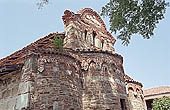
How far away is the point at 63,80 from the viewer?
6.81 metres

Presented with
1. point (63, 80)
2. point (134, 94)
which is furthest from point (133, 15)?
point (134, 94)

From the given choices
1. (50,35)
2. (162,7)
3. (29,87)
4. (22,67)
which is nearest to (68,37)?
(50,35)

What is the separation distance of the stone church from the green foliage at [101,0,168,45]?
2.22 metres

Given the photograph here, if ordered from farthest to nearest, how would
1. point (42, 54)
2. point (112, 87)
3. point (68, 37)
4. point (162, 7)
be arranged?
point (68, 37), point (112, 87), point (42, 54), point (162, 7)

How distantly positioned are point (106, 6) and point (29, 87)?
4.02 m

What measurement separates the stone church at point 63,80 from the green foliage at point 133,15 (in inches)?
87.3

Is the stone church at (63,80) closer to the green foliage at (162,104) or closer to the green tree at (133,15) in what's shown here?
the green tree at (133,15)

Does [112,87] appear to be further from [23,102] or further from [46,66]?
[23,102]

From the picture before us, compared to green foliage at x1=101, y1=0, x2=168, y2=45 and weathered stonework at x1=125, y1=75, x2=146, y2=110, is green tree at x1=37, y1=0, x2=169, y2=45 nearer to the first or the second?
green foliage at x1=101, y1=0, x2=168, y2=45

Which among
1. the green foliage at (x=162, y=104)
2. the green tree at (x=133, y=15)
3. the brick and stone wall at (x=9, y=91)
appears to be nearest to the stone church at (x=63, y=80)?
the brick and stone wall at (x=9, y=91)

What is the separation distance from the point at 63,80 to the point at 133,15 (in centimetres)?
350

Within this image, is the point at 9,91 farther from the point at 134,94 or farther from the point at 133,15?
the point at 134,94

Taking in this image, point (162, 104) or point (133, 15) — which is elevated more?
point (133, 15)

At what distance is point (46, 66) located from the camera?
22.4 feet
